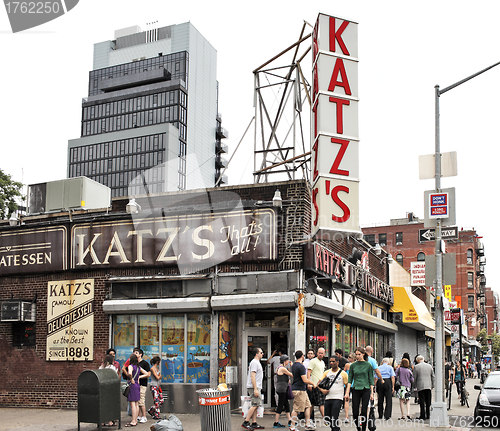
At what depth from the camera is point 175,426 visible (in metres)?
9.95

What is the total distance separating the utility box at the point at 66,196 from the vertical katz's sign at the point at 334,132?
7618mm

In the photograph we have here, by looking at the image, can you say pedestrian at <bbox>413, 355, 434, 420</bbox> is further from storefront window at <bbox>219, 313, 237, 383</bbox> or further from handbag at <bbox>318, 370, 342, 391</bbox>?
storefront window at <bbox>219, 313, 237, 383</bbox>

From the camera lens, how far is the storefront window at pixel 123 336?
629 inches

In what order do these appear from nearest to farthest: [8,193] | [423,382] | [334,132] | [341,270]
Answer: [334,132] < [423,382] < [341,270] < [8,193]

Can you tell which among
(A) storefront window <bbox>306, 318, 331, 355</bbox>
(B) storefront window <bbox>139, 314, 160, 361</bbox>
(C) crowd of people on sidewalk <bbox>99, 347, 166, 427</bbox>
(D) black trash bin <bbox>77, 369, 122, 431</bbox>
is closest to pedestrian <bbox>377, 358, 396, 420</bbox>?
(A) storefront window <bbox>306, 318, 331, 355</bbox>

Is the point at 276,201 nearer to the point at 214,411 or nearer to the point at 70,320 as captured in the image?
the point at 214,411

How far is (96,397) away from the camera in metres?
11.3

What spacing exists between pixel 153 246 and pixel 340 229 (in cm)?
536

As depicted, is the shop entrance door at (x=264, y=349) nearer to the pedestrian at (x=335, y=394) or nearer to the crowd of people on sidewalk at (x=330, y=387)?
the crowd of people on sidewalk at (x=330, y=387)

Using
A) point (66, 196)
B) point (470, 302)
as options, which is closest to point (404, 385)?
point (66, 196)

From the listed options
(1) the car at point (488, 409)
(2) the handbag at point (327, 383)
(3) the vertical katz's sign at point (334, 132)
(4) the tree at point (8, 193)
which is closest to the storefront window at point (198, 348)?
(3) the vertical katz's sign at point (334, 132)

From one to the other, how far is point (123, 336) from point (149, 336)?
831mm

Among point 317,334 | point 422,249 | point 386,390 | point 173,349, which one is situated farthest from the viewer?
point 422,249

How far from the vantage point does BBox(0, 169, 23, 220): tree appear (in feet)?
127
